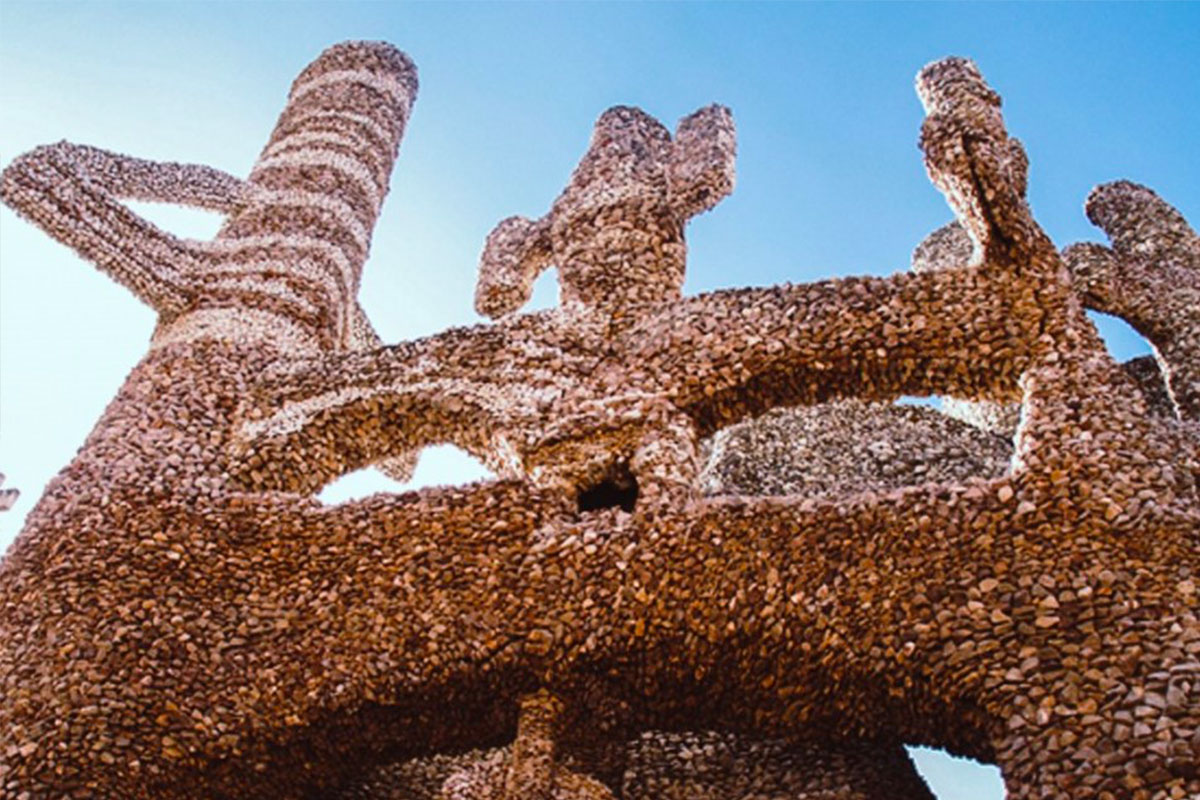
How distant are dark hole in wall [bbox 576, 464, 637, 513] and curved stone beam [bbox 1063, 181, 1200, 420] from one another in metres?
9.73

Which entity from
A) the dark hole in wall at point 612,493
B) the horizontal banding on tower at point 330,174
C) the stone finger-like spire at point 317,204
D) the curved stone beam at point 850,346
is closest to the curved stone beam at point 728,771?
the dark hole in wall at point 612,493

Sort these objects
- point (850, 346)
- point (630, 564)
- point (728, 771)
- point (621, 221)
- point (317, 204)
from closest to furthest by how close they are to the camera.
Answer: point (630, 564) < point (728, 771) < point (850, 346) < point (621, 221) < point (317, 204)

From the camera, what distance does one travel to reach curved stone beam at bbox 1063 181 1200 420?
1731 cm

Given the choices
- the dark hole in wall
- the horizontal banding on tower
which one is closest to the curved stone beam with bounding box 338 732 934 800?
the dark hole in wall

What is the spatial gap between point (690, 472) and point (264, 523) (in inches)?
181

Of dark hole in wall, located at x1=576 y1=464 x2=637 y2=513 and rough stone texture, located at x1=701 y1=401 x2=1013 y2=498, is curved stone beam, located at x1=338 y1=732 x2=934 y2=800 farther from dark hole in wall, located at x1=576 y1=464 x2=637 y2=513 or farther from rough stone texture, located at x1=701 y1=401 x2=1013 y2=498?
rough stone texture, located at x1=701 y1=401 x2=1013 y2=498

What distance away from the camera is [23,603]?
1116 centimetres

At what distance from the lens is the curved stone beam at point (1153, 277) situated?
17312 millimetres

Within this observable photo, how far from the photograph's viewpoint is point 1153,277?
742 inches

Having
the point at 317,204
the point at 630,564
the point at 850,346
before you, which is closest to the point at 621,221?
the point at 850,346

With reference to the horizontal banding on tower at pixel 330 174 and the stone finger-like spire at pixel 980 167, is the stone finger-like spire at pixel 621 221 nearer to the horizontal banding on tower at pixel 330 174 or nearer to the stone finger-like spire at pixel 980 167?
the horizontal banding on tower at pixel 330 174

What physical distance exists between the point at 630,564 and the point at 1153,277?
13.2m

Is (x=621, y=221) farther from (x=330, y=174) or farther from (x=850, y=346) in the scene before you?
(x=330, y=174)

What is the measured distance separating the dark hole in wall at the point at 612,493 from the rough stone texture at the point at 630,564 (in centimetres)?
5
